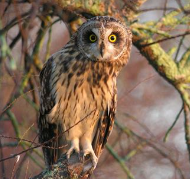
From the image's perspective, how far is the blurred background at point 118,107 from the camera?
3440mm

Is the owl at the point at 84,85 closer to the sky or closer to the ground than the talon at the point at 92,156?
closer to the sky

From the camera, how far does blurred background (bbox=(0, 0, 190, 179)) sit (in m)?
3.44

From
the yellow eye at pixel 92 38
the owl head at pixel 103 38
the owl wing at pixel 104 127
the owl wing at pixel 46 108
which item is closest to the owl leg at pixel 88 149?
the owl wing at pixel 104 127

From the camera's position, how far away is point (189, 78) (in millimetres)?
4574

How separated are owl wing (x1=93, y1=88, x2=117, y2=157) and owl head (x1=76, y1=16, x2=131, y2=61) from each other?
36 cm

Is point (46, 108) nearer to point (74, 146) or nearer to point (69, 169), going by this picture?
point (74, 146)

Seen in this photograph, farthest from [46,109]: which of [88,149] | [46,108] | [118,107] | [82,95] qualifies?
[118,107]

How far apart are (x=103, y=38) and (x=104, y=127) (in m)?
0.78

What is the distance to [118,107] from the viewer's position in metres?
5.12

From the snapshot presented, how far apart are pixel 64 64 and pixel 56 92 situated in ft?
0.78

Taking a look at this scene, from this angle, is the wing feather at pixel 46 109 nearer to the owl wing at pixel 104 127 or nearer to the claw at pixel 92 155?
the claw at pixel 92 155

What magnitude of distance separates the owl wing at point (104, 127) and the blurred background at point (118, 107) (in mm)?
107

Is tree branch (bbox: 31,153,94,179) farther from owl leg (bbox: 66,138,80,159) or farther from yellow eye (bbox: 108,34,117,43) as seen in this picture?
yellow eye (bbox: 108,34,117,43)

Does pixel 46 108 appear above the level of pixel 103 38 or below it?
below
